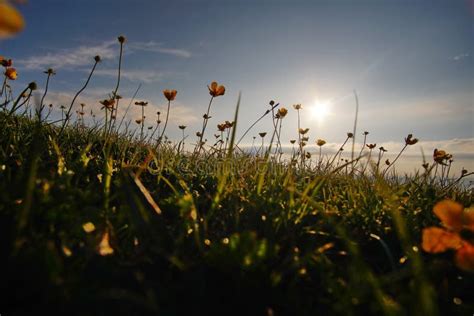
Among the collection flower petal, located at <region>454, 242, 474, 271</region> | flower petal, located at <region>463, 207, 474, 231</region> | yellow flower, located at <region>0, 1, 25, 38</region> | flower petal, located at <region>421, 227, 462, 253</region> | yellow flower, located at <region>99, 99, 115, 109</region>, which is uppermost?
yellow flower, located at <region>99, 99, 115, 109</region>

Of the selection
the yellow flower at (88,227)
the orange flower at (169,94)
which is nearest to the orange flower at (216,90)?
the orange flower at (169,94)

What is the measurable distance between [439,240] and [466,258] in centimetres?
12

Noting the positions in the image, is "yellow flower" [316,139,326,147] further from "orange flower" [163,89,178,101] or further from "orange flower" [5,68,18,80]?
"orange flower" [5,68,18,80]

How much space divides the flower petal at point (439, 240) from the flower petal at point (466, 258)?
0.16ft

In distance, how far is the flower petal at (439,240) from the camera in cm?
122

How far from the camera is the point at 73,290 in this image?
95cm

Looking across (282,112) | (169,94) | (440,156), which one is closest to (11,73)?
(169,94)

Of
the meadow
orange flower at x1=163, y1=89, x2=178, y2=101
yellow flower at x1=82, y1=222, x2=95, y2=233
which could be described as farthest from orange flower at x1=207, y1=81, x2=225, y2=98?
yellow flower at x1=82, y1=222, x2=95, y2=233

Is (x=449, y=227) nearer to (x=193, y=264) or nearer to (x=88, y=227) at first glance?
(x=193, y=264)

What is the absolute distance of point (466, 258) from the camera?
1.12 meters

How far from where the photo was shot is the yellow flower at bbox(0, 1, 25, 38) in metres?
0.73

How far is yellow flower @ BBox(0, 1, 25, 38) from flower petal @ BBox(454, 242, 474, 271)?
159 cm

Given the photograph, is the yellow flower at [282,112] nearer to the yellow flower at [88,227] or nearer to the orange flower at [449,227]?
the orange flower at [449,227]

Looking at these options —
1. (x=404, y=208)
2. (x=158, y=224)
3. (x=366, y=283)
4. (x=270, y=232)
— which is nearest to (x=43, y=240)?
(x=158, y=224)
